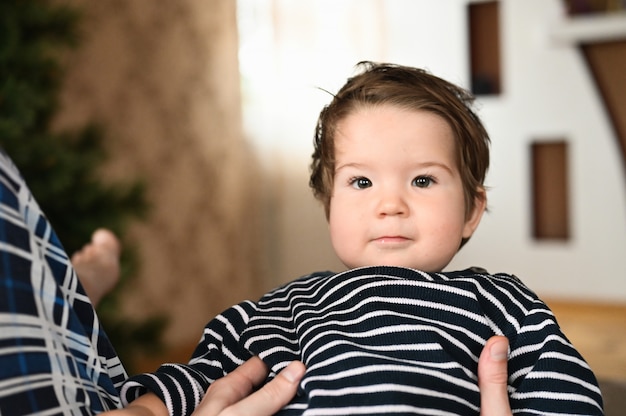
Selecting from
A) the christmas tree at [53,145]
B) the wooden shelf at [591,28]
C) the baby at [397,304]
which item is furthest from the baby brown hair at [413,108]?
the wooden shelf at [591,28]

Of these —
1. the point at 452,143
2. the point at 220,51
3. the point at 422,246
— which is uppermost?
the point at 220,51

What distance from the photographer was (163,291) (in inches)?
137

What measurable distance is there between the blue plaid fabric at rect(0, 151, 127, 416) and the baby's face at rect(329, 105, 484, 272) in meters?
0.34

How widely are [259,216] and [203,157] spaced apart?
62 centimetres

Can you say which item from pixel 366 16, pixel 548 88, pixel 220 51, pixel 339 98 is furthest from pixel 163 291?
pixel 339 98

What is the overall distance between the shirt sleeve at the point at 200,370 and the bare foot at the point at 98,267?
326 millimetres

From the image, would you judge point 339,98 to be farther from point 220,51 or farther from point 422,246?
point 220,51

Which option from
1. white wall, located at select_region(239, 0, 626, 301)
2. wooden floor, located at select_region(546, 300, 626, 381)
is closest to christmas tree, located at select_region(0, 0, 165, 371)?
wooden floor, located at select_region(546, 300, 626, 381)

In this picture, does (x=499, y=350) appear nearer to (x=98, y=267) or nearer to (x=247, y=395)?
(x=247, y=395)

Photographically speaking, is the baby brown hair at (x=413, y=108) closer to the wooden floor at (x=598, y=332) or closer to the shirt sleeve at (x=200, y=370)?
the shirt sleeve at (x=200, y=370)

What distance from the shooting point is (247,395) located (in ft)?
2.73

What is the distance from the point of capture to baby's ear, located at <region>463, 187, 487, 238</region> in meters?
1.01

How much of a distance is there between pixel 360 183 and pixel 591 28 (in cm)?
335

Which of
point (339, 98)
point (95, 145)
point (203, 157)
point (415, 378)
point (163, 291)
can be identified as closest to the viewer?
point (415, 378)
